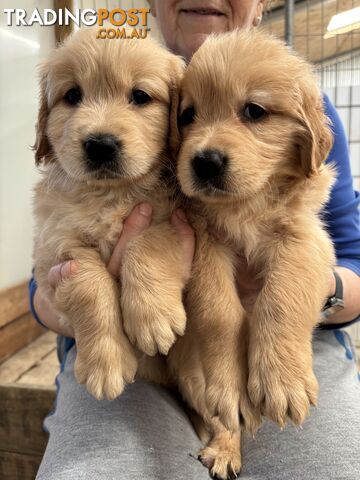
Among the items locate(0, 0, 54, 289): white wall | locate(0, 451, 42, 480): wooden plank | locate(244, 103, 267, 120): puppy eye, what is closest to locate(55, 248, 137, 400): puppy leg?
locate(244, 103, 267, 120): puppy eye

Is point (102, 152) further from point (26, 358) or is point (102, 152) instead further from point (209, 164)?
point (26, 358)

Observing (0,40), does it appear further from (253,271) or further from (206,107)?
(253,271)

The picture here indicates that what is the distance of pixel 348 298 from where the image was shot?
182 cm

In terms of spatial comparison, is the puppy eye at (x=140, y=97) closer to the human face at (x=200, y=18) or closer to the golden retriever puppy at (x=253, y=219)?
the golden retriever puppy at (x=253, y=219)

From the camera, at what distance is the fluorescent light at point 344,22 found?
3.04 m

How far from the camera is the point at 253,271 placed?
1566 mm

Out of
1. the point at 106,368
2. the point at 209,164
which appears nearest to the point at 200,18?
the point at 209,164

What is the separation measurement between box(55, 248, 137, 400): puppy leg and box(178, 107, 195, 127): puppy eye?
20.0 inches

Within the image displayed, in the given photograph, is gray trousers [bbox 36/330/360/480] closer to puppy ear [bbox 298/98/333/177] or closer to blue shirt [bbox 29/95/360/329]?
blue shirt [bbox 29/95/360/329]

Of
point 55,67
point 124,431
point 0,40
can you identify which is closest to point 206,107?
point 55,67

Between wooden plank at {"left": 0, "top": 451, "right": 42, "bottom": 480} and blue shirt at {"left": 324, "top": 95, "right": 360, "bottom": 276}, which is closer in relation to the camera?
blue shirt at {"left": 324, "top": 95, "right": 360, "bottom": 276}

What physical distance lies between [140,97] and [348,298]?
1067 mm

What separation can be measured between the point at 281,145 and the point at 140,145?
0.41 metres

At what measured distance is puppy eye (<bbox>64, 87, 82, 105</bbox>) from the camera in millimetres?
1503
